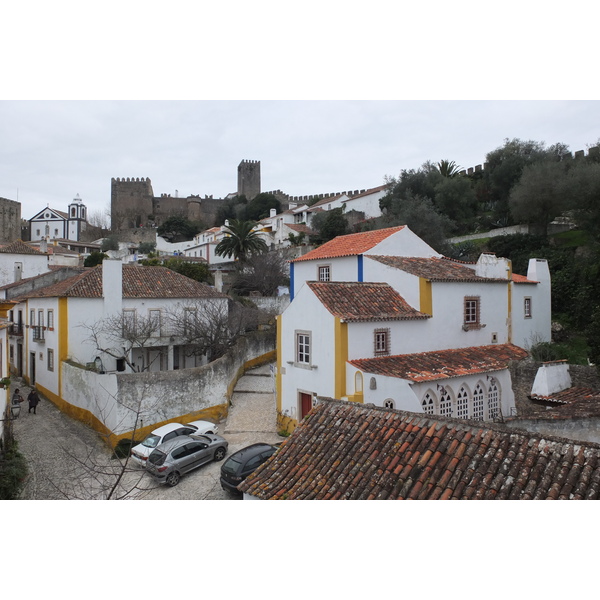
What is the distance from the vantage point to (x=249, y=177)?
88.7 metres

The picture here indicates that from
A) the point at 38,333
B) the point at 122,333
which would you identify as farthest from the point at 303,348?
the point at 38,333

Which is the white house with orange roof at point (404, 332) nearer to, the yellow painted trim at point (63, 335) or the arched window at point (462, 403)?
the arched window at point (462, 403)

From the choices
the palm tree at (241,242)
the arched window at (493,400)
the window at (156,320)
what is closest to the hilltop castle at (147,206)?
the palm tree at (241,242)

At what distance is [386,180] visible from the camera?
50.2 metres

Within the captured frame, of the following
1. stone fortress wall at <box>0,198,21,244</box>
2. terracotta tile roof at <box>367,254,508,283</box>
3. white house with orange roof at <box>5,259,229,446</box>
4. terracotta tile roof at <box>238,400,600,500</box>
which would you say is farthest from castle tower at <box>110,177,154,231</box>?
terracotta tile roof at <box>238,400,600,500</box>

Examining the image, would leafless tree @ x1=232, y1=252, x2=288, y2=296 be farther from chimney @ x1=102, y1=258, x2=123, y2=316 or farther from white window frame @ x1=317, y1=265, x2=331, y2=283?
chimney @ x1=102, y1=258, x2=123, y2=316

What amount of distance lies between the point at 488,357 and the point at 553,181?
18.4 metres

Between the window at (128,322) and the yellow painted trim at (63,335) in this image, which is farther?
the window at (128,322)

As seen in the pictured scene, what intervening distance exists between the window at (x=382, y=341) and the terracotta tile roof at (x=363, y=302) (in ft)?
1.52

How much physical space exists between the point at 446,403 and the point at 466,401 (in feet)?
3.39

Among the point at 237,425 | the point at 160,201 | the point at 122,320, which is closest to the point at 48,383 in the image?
the point at 122,320

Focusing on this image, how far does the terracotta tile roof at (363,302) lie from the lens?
15930 millimetres

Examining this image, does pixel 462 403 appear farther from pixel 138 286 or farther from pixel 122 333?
pixel 138 286

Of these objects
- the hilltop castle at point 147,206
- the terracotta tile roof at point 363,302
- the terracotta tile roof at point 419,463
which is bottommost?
the terracotta tile roof at point 419,463
